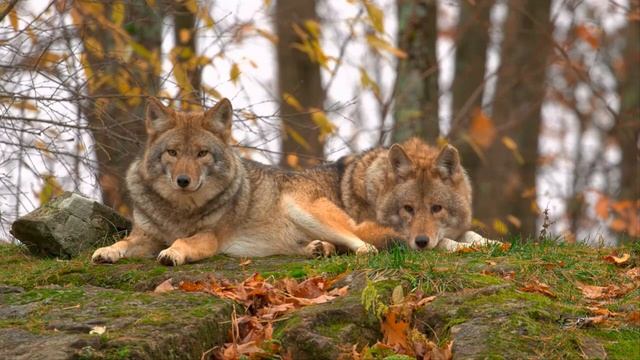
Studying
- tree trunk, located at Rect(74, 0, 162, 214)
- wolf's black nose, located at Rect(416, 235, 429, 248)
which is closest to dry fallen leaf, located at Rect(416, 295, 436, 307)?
wolf's black nose, located at Rect(416, 235, 429, 248)

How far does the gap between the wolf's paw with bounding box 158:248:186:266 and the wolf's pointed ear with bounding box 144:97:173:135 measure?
4.67ft

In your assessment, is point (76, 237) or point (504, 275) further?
point (76, 237)

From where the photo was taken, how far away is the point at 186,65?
10.8 meters

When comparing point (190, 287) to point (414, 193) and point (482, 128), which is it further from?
point (482, 128)

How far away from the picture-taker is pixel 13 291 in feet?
21.5

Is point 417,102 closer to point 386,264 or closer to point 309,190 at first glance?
point 309,190

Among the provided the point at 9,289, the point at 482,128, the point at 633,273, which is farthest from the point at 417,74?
the point at 9,289

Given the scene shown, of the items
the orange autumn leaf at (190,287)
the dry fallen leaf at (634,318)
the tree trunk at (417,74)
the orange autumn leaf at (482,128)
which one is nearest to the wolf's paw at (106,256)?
the orange autumn leaf at (190,287)

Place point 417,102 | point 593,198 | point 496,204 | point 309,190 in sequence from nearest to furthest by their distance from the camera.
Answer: point 309,190, point 417,102, point 496,204, point 593,198

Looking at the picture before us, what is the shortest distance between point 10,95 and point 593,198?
17.0 m

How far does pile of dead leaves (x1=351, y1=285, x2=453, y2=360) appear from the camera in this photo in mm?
5188

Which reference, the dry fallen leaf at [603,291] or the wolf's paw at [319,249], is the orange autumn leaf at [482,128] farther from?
the dry fallen leaf at [603,291]

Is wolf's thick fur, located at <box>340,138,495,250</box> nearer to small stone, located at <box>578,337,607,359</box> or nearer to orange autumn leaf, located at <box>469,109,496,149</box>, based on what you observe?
small stone, located at <box>578,337,607,359</box>

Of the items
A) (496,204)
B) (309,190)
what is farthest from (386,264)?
(496,204)
